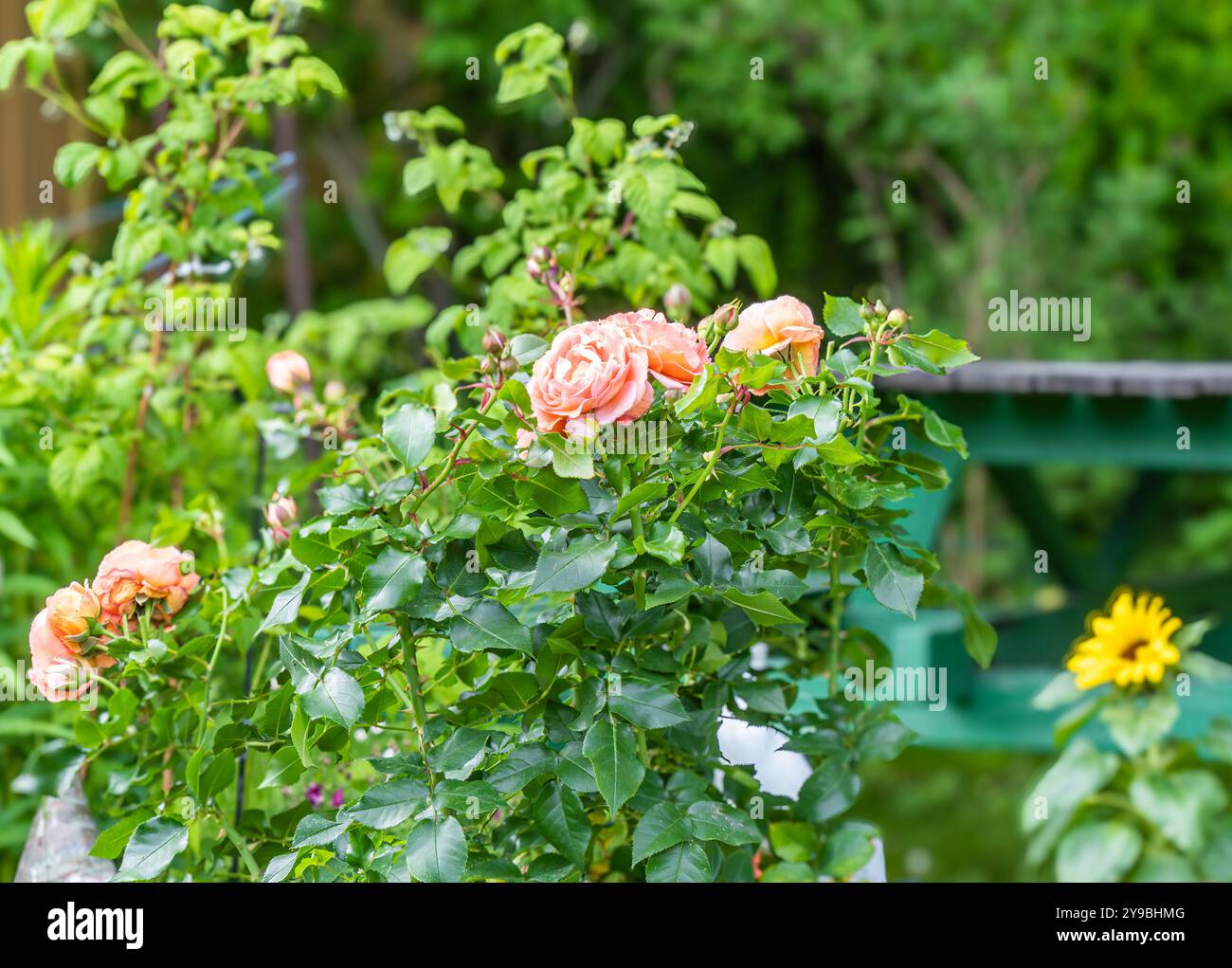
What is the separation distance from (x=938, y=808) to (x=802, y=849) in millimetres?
3721

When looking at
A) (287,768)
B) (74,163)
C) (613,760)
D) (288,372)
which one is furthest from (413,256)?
(613,760)

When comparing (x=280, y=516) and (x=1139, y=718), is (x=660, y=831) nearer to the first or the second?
(x=280, y=516)

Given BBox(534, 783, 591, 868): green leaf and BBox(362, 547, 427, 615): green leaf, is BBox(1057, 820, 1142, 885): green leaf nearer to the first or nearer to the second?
BBox(534, 783, 591, 868): green leaf

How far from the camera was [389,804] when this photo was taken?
848 mm

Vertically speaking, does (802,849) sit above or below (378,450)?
below

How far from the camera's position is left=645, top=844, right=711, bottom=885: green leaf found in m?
0.85

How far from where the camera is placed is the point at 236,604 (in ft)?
3.38

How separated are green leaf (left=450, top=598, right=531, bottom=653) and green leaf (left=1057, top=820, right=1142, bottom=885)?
0.90 m

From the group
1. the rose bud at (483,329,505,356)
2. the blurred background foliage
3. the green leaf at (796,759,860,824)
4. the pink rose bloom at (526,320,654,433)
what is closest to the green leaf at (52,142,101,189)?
the rose bud at (483,329,505,356)

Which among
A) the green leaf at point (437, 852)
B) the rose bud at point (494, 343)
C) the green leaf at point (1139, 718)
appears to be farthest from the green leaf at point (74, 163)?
the green leaf at point (1139, 718)

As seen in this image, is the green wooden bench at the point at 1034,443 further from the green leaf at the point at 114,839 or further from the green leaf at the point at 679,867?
the green leaf at the point at 114,839

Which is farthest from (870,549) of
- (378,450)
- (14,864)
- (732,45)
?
(732,45)

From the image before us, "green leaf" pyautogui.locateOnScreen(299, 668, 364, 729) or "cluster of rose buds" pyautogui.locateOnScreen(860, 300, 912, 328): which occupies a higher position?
"cluster of rose buds" pyautogui.locateOnScreen(860, 300, 912, 328)
